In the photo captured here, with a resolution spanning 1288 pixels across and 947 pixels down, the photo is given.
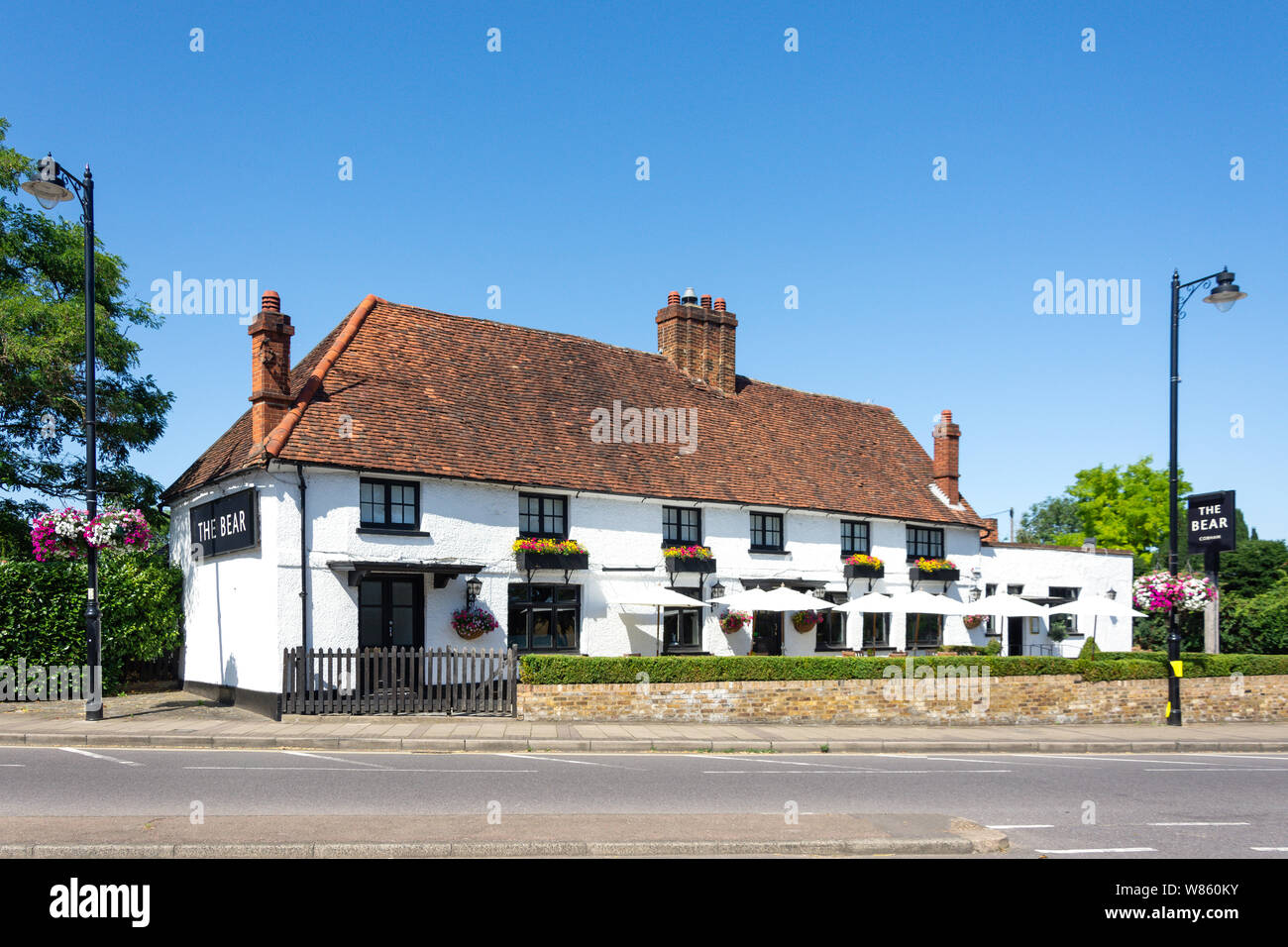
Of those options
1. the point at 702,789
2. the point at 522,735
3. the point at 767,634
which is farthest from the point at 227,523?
the point at 767,634

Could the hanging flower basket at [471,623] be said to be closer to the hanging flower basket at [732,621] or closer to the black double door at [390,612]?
the black double door at [390,612]

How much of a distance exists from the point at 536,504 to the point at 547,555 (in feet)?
4.83

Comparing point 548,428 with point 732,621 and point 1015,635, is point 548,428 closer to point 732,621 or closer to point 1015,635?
point 732,621

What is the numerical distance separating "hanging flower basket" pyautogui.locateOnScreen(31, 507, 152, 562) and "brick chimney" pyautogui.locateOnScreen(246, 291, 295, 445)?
2945mm

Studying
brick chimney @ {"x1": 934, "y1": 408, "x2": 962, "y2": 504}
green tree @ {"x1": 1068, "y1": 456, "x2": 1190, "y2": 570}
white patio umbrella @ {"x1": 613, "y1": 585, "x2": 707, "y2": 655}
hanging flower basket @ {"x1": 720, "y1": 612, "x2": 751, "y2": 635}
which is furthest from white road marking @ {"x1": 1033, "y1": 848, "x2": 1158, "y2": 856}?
green tree @ {"x1": 1068, "y1": 456, "x2": 1190, "y2": 570}

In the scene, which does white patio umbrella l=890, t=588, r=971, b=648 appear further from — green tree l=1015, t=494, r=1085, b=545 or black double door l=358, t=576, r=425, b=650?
green tree l=1015, t=494, r=1085, b=545

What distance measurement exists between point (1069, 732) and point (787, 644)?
8980 millimetres

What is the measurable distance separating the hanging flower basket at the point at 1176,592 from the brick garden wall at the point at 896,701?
2068mm

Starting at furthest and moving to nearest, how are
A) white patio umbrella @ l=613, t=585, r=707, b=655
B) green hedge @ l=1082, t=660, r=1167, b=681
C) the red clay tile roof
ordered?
1. white patio umbrella @ l=613, t=585, r=707, b=655
2. green hedge @ l=1082, t=660, r=1167, b=681
3. the red clay tile roof

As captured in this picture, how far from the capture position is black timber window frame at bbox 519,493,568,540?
2303 centimetres

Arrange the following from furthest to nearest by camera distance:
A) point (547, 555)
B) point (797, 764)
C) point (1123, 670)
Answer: point (547, 555) < point (1123, 670) < point (797, 764)

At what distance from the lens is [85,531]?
686 inches

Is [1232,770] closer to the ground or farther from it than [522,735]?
closer to the ground
